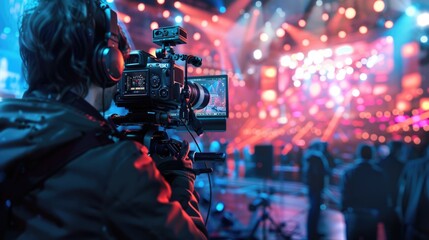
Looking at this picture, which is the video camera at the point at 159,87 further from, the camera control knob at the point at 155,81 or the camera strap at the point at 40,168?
the camera strap at the point at 40,168

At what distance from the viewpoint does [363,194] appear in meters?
3.51

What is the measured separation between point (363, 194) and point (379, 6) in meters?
6.01

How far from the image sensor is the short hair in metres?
0.75

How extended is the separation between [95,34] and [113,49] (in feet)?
0.20

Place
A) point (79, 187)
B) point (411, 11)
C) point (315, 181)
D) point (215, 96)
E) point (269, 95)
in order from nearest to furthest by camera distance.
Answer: point (79, 187)
point (215, 96)
point (315, 181)
point (411, 11)
point (269, 95)

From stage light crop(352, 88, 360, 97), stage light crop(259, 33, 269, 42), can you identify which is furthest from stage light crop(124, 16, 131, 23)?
stage light crop(352, 88, 360, 97)

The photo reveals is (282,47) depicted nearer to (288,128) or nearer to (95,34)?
(288,128)

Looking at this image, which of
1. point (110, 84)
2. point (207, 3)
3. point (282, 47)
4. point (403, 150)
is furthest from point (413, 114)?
point (110, 84)

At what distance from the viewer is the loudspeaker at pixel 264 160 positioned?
17.0 feet

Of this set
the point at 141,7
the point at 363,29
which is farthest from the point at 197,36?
the point at 363,29

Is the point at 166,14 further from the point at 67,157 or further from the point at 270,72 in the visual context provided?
the point at 270,72

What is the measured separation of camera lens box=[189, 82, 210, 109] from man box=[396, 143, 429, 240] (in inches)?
92.1

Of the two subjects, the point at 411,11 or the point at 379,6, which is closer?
the point at 411,11

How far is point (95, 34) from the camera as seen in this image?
83 cm
